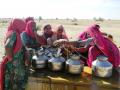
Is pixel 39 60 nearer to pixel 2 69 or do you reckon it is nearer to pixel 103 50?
pixel 2 69

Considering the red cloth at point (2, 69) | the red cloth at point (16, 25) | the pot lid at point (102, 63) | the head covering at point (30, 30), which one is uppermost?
the red cloth at point (16, 25)

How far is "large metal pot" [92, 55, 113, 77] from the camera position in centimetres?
485

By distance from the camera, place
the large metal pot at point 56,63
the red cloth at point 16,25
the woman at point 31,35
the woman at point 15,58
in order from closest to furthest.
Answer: the woman at point 15,58 → the red cloth at point 16,25 → the large metal pot at point 56,63 → the woman at point 31,35

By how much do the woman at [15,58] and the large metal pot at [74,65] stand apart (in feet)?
2.52

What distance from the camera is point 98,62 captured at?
4.93 meters

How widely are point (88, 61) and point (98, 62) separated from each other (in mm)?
802

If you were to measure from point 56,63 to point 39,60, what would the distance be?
1.05 ft

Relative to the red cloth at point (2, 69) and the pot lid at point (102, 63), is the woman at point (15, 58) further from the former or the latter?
the pot lid at point (102, 63)

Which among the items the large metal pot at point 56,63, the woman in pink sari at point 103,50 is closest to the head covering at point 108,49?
the woman in pink sari at point 103,50

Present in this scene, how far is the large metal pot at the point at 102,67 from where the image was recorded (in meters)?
4.85

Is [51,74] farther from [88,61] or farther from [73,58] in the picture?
[88,61]

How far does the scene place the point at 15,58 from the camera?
5.01 metres

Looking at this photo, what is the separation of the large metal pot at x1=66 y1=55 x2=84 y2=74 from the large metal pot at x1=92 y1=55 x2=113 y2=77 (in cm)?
24

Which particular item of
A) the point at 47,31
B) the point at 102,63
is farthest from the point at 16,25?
the point at 47,31
